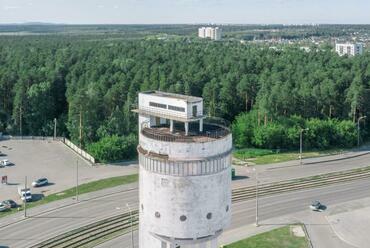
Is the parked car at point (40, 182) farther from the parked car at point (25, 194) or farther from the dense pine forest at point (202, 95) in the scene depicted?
the dense pine forest at point (202, 95)

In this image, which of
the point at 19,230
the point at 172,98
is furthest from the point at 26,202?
the point at 172,98

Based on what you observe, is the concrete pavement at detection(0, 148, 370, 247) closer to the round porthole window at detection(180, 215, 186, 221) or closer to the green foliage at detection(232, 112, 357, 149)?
the green foliage at detection(232, 112, 357, 149)

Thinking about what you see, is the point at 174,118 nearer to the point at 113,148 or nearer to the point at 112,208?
the point at 112,208

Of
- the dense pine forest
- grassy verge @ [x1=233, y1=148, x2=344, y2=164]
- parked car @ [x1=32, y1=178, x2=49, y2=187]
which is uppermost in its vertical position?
the dense pine forest

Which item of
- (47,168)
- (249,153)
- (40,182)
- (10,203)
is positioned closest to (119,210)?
(10,203)

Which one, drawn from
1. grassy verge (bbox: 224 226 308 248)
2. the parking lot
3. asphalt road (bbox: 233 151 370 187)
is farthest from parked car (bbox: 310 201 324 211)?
the parking lot

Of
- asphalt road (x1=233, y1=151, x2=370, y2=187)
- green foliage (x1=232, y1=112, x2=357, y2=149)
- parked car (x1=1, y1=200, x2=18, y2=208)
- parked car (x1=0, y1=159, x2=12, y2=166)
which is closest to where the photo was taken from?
parked car (x1=1, y1=200, x2=18, y2=208)

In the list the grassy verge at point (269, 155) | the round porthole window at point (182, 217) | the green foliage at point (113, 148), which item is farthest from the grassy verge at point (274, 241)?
the green foliage at point (113, 148)

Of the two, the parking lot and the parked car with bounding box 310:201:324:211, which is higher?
the parking lot
